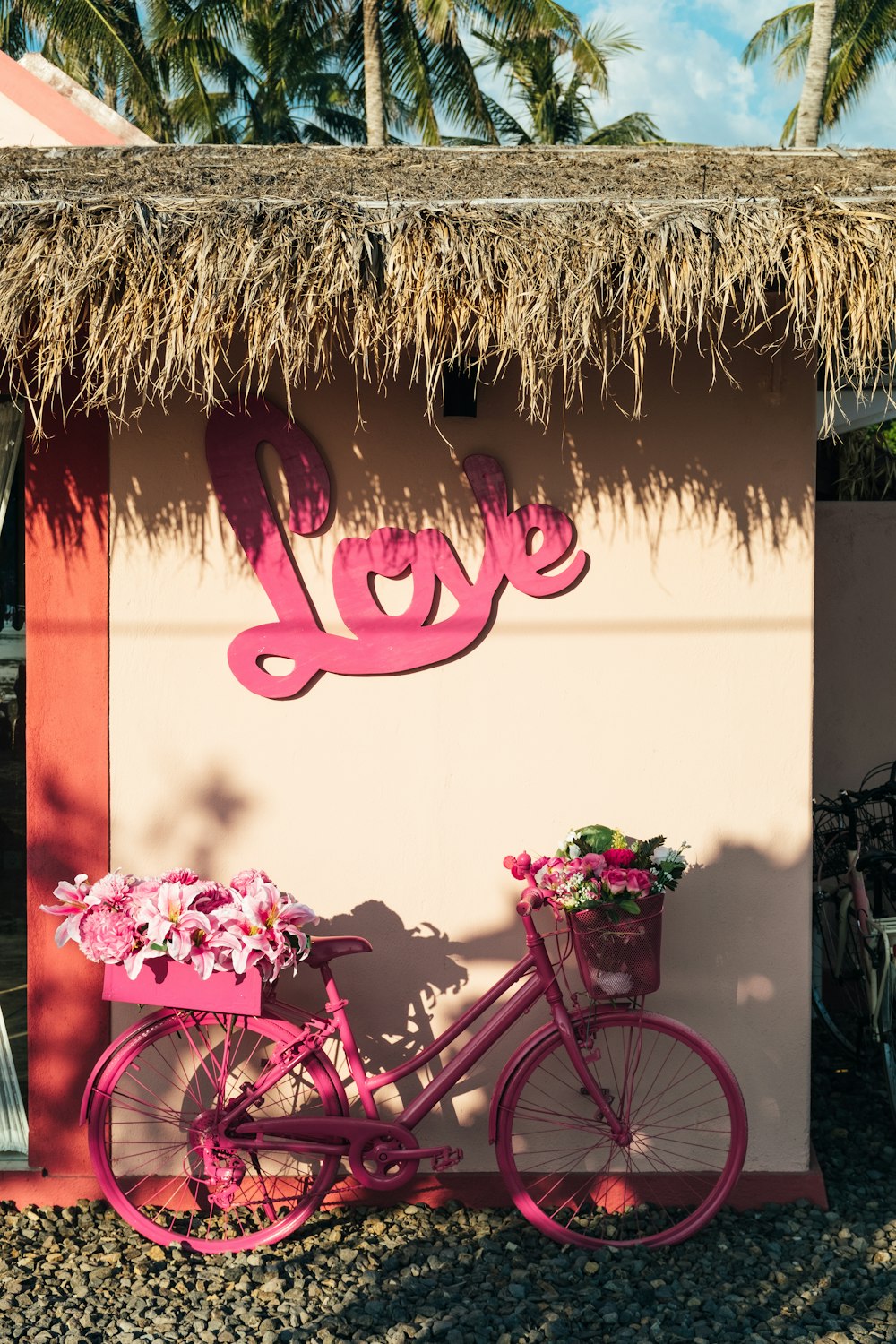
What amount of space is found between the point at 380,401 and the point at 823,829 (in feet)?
8.50

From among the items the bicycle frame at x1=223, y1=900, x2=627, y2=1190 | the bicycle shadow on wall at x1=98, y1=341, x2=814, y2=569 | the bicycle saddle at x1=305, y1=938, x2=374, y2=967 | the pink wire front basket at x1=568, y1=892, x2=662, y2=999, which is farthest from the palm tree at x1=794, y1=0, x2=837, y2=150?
the bicycle saddle at x1=305, y1=938, x2=374, y2=967

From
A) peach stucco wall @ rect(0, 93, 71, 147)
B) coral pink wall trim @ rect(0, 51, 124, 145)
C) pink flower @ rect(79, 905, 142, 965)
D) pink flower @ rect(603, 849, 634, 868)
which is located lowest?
pink flower @ rect(79, 905, 142, 965)

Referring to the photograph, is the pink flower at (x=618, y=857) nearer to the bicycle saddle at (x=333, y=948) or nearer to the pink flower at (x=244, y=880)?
the bicycle saddle at (x=333, y=948)

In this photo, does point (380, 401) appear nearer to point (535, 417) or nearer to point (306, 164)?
point (535, 417)

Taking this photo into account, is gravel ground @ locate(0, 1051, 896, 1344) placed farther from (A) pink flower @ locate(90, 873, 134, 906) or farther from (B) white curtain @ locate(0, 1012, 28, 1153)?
(A) pink flower @ locate(90, 873, 134, 906)

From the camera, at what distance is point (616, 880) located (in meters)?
3.12

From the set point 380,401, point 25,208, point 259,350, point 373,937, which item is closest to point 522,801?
point 373,937

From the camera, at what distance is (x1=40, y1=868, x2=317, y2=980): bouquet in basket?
3.05 meters

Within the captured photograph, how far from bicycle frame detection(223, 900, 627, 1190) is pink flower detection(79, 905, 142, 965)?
0.58 meters

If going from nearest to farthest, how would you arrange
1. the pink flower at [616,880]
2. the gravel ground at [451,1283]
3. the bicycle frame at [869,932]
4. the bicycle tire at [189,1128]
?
the gravel ground at [451,1283] < the pink flower at [616,880] < the bicycle tire at [189,1128] < the bicycle frame at [869,932]

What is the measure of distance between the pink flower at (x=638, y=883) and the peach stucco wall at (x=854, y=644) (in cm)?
218

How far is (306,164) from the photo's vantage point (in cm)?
386

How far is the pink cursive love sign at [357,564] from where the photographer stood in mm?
3498

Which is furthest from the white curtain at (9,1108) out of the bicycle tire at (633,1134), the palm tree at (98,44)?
the palm tree at (98,44)
